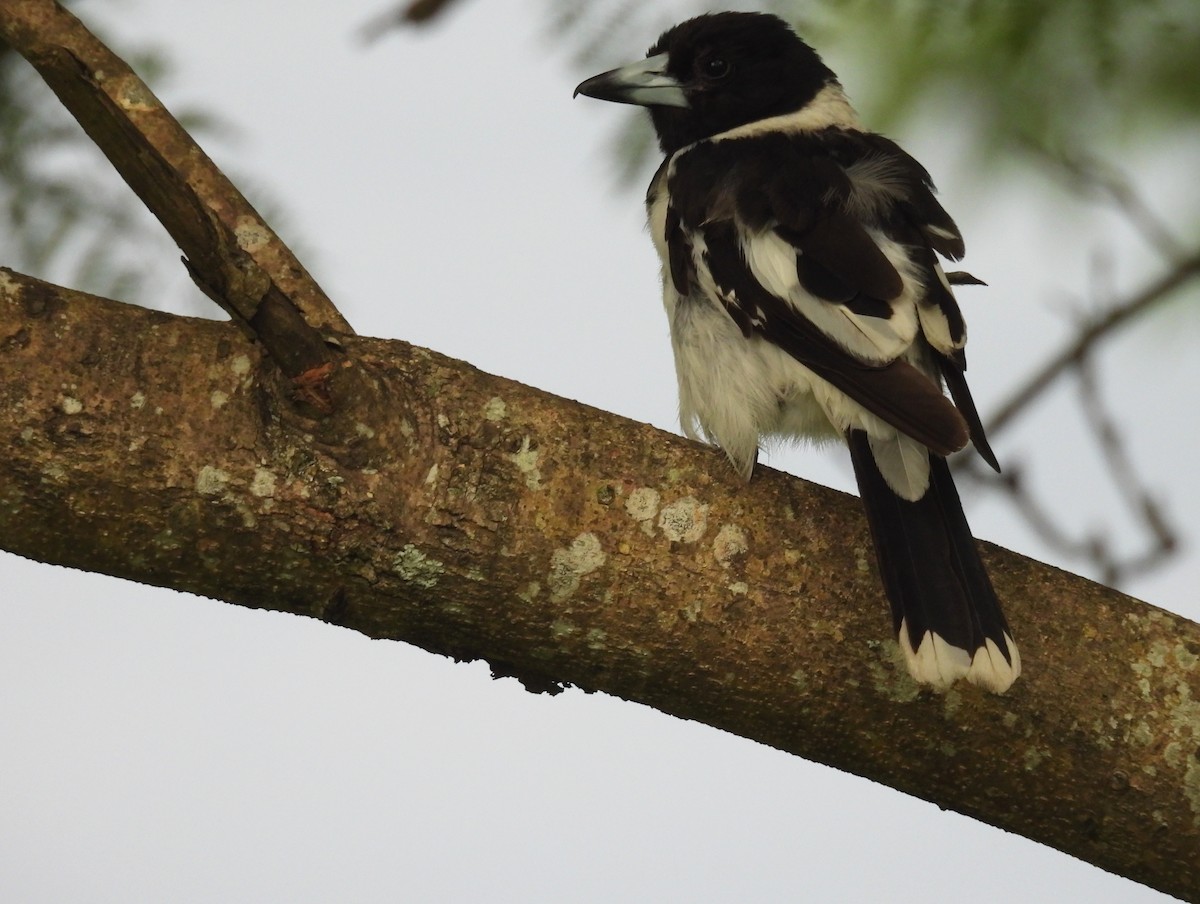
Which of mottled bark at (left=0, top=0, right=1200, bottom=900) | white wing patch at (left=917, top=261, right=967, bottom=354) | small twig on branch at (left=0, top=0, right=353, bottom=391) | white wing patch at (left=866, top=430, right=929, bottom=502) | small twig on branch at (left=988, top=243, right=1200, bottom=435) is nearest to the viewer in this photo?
small twig on branch at (left=0, top=0, right=353, bottom=391)

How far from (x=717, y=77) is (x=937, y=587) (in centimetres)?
176

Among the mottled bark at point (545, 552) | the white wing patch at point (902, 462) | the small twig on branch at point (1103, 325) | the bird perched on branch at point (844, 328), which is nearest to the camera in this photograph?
the mottled bark at point (545, 552)

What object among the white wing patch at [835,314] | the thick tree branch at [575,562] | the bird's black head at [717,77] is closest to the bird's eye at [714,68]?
the bird's black head at [717,77]

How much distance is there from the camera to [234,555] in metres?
2.04

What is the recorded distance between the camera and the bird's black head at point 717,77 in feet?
11.3

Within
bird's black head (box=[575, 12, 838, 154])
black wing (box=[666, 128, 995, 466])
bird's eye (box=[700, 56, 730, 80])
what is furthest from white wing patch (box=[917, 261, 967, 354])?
bird's eye (box=[700, 56, 730, 80])

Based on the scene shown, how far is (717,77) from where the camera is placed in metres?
3.61

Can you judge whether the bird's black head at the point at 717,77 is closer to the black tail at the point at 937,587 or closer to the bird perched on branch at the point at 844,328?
the bird perched on branch at the point at 844,328

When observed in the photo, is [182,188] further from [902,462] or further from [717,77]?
[717,77]

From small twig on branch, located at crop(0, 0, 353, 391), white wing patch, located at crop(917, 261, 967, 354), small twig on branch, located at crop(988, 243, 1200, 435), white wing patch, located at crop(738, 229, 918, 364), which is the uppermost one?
small twig on branch, located at crop(0, 0, 353, 391)

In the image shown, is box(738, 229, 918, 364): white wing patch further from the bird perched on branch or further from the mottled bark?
the mottled bark

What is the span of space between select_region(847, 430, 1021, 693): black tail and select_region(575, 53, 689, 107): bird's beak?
4.11 ft

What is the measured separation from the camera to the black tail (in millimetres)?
2119

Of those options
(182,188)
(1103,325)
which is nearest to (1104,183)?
(1103,325)
